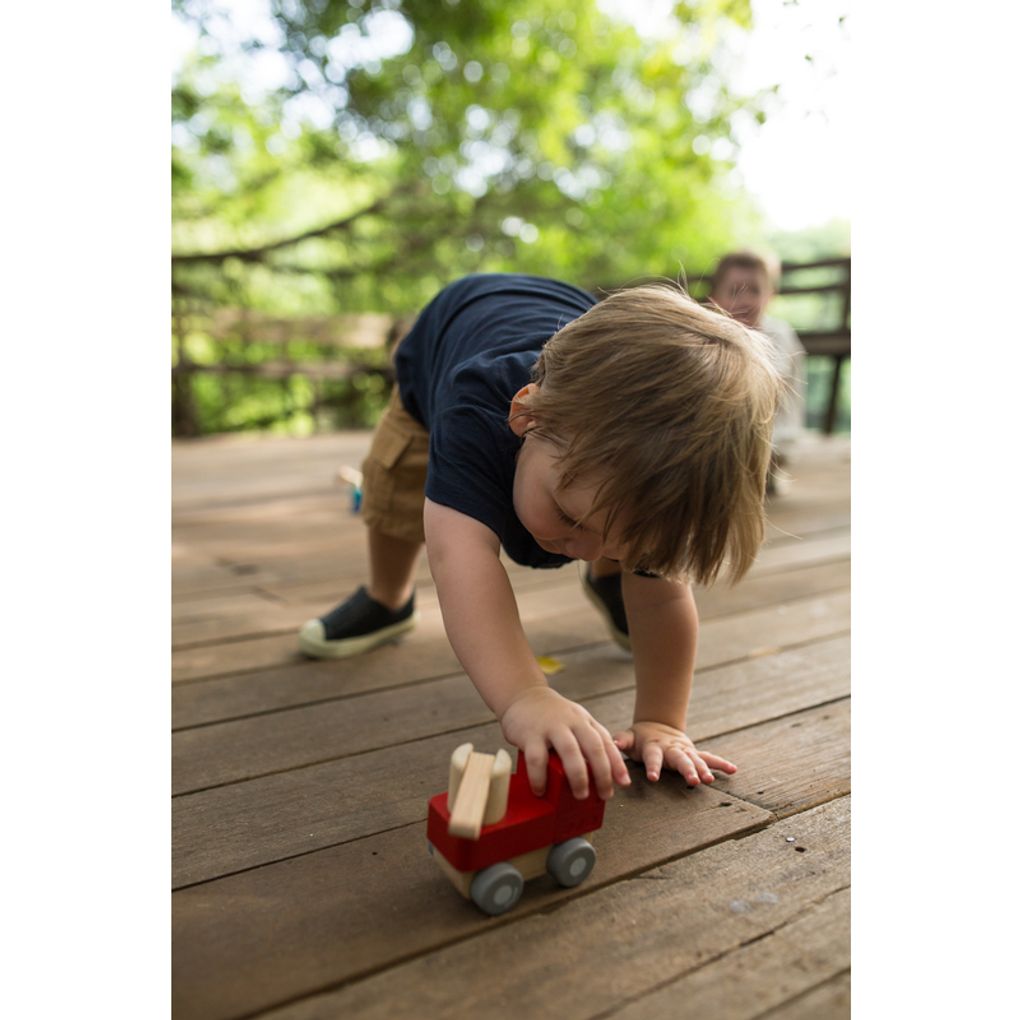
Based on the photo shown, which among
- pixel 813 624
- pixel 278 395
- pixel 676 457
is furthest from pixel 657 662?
pixel 278 395

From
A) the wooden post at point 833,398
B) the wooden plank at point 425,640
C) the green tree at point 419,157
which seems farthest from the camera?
the green tree at point 419,157

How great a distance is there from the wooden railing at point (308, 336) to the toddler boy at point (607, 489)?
5.14 metres

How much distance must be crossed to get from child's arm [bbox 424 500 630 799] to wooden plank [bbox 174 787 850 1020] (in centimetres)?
13

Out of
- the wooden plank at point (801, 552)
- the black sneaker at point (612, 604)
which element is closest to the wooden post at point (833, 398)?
the wooden plank at point (801, 552)

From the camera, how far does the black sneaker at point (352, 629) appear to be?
1812 millimetres

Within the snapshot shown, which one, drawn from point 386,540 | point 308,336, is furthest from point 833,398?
point 386,540

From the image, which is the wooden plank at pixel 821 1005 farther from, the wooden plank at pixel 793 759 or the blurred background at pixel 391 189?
the blurred background at pixel 391 189

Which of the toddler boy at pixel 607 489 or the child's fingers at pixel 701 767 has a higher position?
the toddler boy at pixel 607 489

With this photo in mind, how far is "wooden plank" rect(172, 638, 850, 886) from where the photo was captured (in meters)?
1.10

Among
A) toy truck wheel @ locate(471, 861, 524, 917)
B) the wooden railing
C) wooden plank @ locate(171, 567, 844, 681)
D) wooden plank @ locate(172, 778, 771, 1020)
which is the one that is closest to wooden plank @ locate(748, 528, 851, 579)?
wooden plank @ locate(171, 567, 844, 681)

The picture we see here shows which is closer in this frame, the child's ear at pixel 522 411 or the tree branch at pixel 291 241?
the child's ear at pixel 522 411

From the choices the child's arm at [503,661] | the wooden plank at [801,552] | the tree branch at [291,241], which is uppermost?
the tree branch at [291,241]

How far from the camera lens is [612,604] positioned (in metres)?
1.83
